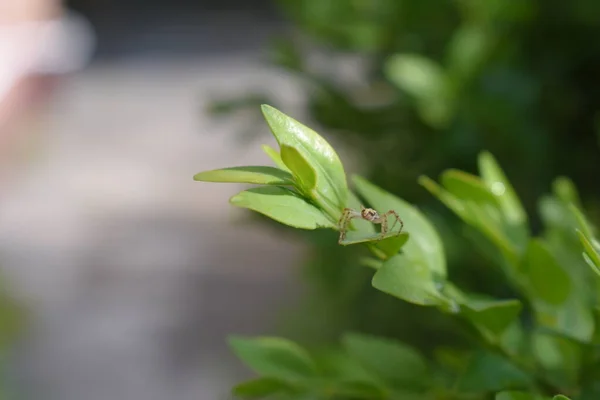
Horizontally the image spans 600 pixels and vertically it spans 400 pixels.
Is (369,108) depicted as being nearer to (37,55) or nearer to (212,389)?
(212,389)

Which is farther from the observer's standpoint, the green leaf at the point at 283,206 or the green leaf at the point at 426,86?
the green leaf at the point at 426,86

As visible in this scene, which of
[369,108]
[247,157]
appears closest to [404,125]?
[369,108]

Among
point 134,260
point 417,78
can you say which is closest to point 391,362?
point 417,78

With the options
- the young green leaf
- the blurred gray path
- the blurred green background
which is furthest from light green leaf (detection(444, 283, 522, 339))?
the blurred gray path

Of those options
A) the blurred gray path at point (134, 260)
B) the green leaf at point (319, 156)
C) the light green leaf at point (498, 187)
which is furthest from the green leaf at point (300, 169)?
the blurred gray path at point (134, 260)

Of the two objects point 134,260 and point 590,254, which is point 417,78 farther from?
point 134,260

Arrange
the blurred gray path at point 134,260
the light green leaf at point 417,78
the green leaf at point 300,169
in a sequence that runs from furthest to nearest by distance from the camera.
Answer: the blurred gray path at point 134,260 < the light green leaf at point 417,78 < the green leaf at point 300,169

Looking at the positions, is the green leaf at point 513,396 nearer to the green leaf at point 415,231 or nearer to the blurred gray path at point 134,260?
the green leaf at point 415,231
